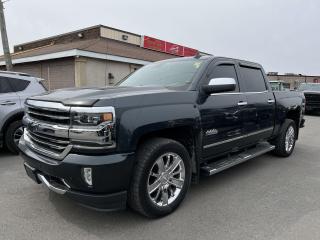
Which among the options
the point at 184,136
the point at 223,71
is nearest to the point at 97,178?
the point at 184,136

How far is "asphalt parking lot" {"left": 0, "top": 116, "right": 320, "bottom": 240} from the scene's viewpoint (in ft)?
10.3

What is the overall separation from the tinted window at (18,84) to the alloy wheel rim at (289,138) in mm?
5539

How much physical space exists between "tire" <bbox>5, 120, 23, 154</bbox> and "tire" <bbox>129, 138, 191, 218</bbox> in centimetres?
395

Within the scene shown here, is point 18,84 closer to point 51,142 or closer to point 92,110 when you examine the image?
point 51,142

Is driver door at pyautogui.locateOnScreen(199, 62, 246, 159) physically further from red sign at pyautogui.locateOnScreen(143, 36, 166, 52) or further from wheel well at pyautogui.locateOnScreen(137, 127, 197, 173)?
red sign at pyautogui.locateOnScreen(143, 36, 166, 52)

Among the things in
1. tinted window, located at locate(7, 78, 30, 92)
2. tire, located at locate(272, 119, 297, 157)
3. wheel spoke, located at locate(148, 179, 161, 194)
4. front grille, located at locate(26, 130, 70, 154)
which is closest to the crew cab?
tire, located at locate(272, 119, 297, 157)

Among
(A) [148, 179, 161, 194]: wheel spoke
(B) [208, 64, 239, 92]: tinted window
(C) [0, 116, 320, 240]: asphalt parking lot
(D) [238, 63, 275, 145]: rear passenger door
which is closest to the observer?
(C) [0, 116, 320, 240]: asphalt parking lot

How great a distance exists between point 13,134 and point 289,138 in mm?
5640

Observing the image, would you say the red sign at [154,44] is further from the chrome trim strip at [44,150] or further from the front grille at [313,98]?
A: the chrome trim strip at [44,150]

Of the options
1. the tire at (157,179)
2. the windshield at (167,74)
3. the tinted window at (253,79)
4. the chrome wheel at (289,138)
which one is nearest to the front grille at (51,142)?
the tire at (157,179)

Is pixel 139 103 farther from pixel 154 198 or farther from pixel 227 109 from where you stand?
pixel 227 109

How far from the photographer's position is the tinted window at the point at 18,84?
6.38 m

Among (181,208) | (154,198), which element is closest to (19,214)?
(154,198)

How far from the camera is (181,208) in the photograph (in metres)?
3.73
